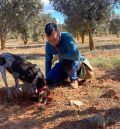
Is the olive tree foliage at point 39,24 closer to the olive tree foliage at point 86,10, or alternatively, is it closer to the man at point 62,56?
the olive tree foliage at point 86,10

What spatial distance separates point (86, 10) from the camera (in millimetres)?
25312

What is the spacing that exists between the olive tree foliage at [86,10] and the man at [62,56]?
17.6 metres

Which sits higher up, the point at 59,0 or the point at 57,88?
the point at 59,0

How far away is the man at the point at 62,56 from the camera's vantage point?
709 centimetres

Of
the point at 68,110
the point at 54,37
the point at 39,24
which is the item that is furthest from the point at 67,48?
the point at 39,24

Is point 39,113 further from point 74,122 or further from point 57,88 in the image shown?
point 57,88

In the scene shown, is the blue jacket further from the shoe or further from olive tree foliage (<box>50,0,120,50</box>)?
olive tree foliage (<box>50,0,120,50</box>)

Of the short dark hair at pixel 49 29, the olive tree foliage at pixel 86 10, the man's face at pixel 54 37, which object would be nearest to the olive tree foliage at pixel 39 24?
the olive tree foliage at pixel 86 10

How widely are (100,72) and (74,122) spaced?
423cm

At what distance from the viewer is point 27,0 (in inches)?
1224

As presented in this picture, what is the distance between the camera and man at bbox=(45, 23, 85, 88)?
23.3 feet

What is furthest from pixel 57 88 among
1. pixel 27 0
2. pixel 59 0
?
pixel 27 0

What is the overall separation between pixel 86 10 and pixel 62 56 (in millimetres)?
18149

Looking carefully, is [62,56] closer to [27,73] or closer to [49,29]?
[49,29]
